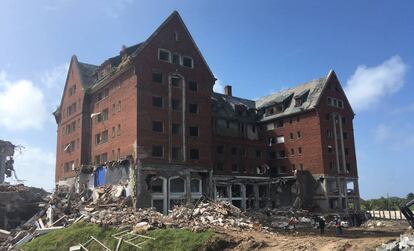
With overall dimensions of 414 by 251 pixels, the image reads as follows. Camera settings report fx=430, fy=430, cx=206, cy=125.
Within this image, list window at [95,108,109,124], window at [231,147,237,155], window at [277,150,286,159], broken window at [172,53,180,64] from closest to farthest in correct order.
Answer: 1. broken window at [172,53,180,64]
2. window at [95,108,109,124]
3. window at [231,147,237,155]
4. window at [277,150,286,159]

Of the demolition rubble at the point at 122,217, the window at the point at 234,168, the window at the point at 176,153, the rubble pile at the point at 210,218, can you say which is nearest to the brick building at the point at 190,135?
the window at the point at 176,153

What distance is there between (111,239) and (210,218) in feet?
26.6

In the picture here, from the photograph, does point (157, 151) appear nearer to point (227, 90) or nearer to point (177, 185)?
point (177, 185)

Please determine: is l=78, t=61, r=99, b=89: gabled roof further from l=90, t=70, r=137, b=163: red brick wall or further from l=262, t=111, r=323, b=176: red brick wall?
l=262, t=111, r=323, b=176: red brick wall

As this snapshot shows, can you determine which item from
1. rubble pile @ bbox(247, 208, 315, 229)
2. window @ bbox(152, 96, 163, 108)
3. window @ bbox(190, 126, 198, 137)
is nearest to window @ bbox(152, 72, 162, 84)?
window @ bbox(152, 96, 163, 108)

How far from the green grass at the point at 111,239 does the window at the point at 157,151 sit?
13264 millimetres

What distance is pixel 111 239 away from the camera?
108 ft

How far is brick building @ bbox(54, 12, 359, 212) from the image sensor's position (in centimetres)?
4969

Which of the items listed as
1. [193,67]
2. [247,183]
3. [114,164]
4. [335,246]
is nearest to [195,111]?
[193,67]

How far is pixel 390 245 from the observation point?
72.5 feet

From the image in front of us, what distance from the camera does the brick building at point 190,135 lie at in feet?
163

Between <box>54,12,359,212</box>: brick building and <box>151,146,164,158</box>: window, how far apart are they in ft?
0.42

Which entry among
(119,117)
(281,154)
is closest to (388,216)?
(281,154)

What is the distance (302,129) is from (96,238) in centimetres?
4178
